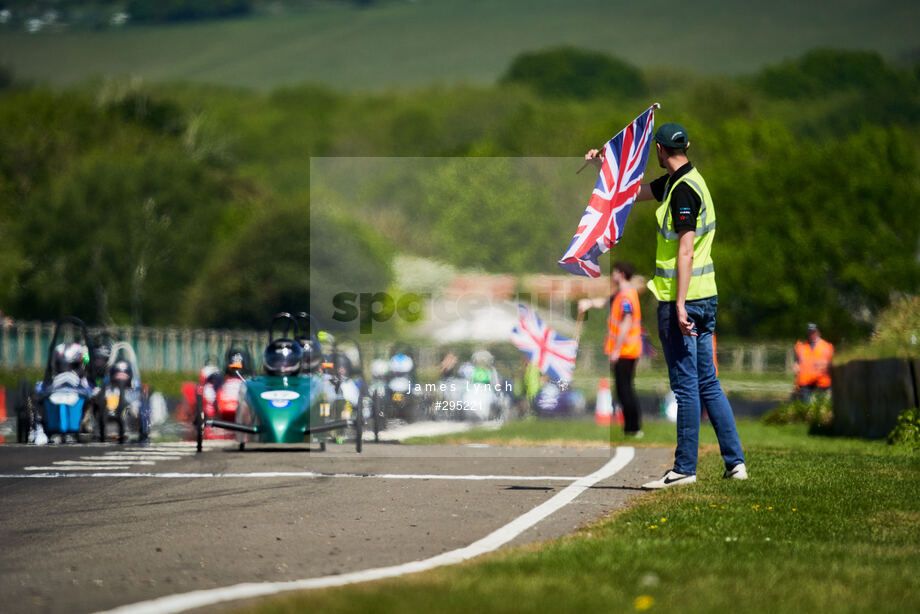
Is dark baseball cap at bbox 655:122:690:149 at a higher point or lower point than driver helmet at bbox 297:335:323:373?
higher

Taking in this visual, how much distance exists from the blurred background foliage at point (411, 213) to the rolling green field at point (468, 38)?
1300 cm

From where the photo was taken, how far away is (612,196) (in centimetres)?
1150

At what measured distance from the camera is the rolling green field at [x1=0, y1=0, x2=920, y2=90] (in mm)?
119438

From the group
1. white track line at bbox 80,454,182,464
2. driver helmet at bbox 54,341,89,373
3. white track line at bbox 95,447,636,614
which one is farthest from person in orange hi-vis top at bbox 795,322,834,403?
white track line at bbox 95,447,636,614

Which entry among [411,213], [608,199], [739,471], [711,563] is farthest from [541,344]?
[411,213]

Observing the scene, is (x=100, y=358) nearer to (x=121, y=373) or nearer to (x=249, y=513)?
(x=121, y=373)

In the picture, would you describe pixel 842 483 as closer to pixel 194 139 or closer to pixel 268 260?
pixel 268 260

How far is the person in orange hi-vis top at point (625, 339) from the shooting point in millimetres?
17172

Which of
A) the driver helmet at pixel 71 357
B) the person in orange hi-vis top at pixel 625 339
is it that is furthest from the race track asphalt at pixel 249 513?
the driver helmet at pixel 71 357

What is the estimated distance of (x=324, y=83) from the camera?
13812 cm

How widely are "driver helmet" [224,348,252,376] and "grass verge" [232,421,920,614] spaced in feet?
25.9

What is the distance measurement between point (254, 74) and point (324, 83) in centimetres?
844

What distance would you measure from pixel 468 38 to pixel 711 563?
139m

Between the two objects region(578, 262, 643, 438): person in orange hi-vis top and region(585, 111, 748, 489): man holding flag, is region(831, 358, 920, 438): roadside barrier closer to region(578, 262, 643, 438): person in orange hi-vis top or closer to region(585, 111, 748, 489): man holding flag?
region(578, 262, 643, 438): person in orange hi-vis top
